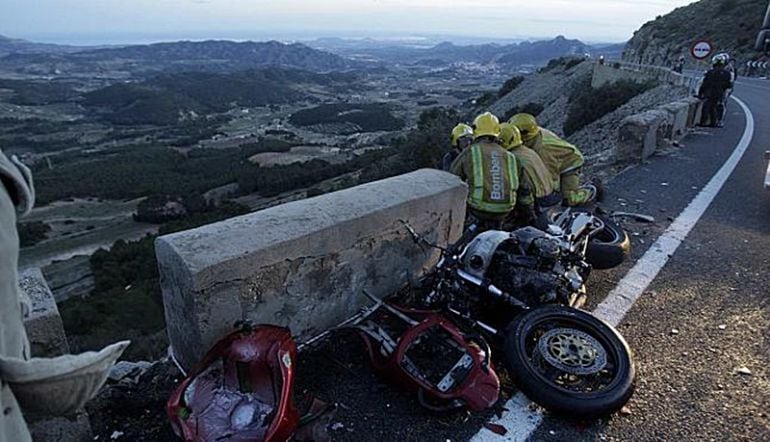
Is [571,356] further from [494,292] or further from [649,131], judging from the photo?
[649,131]

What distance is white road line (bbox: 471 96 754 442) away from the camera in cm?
274

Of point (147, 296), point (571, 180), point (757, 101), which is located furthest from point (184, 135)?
point (571, 180)

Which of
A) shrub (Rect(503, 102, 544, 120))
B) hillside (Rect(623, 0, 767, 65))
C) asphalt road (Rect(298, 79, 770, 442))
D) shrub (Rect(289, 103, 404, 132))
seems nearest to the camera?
asphalt road (Rect(298, 79, 770, 442))

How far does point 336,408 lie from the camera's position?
2.83 meters

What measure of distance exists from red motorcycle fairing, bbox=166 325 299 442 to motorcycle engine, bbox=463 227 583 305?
1444mm

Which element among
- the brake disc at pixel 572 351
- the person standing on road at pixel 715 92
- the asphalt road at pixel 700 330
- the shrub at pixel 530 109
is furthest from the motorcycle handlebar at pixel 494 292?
the shrub at pixel 530 109

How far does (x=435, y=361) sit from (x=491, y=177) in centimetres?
196

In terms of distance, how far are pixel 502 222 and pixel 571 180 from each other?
1407 millimetres

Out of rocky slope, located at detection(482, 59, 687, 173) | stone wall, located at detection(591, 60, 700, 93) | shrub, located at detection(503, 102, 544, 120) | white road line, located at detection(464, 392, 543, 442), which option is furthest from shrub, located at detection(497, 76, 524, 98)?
white road line, located at detection(464, 392, 543, 442)

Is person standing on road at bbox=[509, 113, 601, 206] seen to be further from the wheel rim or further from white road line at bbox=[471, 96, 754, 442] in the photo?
the wheel rim

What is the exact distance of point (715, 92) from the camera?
12.1m

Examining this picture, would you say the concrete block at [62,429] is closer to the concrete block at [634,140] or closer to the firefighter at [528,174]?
the firefighter at [528,174]


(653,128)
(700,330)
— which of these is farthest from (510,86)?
(700,330)

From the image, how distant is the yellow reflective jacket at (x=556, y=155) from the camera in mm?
5527
